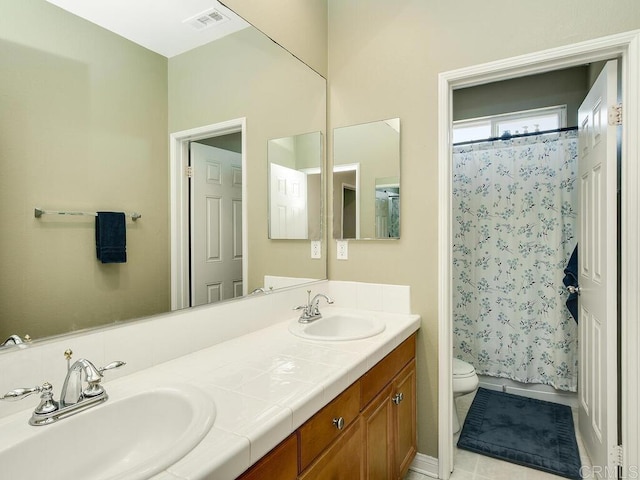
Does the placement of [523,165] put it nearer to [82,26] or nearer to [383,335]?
[383,335]

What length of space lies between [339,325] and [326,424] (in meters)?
0.91

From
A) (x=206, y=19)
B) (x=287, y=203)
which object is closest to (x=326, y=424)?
(x=287, y=203)

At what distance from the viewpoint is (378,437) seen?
4.77 ft

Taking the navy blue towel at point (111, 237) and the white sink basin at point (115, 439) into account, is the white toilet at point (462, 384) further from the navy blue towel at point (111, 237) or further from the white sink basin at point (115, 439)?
the navy blue towel at point (111, 237)

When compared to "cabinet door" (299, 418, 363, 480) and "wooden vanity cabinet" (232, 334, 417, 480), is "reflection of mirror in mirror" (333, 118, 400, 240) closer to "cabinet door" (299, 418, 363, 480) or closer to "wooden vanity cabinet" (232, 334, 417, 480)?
"wooden vanity cabinet" (232, 334, 417, 480)

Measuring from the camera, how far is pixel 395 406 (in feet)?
5.35

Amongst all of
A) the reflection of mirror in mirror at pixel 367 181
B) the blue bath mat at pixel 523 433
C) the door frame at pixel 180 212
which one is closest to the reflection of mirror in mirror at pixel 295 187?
the reflection of mirror in mirror at pixel 367 181

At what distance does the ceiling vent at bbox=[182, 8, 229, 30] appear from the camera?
138cm

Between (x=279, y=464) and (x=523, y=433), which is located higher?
(x=279, y=464)

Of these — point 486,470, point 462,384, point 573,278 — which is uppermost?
point 573,278

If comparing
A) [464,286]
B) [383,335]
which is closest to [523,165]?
[464,286]

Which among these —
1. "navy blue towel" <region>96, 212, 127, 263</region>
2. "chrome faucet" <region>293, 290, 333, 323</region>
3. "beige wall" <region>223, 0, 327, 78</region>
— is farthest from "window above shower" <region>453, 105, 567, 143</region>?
"navy blue towel" <region>96, 212, 127, 263</region>

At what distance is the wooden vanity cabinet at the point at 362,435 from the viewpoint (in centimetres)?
93

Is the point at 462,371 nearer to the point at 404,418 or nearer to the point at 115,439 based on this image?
the point at 404,418
